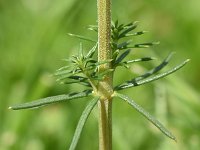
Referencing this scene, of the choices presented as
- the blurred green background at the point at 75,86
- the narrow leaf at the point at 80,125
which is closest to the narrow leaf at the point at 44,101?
the narrow leaf at the point at 80,125

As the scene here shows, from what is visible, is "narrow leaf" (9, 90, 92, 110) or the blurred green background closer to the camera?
"narrow leaf" (9, 90, 92, 110)

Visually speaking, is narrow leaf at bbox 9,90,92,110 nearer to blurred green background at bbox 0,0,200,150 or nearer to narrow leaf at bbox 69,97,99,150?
narrow leaf at bbox 69,97,99,150

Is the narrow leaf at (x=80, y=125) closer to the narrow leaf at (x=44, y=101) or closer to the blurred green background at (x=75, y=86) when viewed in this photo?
the narrow leaf at (x=44, y=101)

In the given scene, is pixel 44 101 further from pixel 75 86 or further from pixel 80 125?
Answer: pixel 75 86

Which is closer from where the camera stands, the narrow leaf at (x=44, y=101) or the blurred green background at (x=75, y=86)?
the narrow leaf at (x=44, y=101)

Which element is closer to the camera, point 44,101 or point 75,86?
point 44,101

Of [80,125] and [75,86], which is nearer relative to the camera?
[80,125]

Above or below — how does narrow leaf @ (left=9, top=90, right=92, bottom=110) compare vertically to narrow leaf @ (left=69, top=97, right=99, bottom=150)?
above

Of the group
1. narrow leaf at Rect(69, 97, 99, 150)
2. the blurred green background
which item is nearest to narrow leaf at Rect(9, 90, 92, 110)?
narrow leaf at Rect(69, 97, 99, 150)

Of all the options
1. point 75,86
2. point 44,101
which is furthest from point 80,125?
point 75,86
